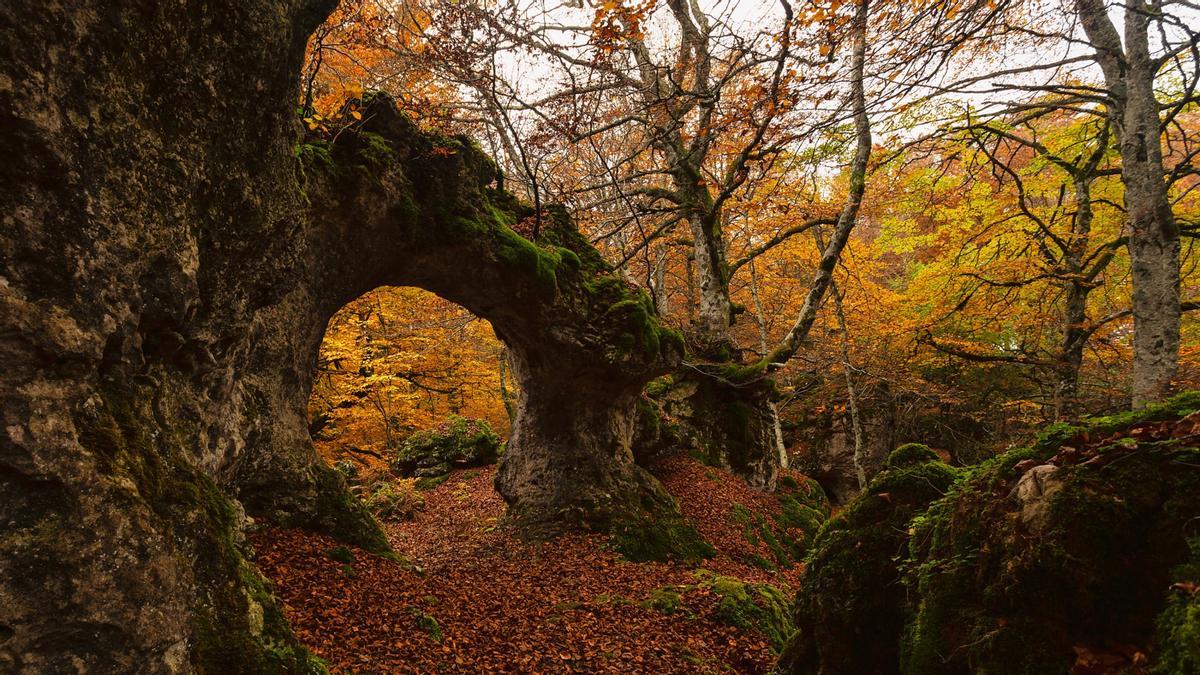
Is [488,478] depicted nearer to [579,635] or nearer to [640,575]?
[640,575]

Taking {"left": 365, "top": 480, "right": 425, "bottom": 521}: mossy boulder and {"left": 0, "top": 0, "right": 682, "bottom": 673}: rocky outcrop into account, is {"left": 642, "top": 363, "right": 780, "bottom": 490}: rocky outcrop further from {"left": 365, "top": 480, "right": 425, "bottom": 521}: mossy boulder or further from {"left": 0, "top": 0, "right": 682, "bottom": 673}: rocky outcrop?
{"left": 0, "top": 0, "right": 682, "bottom": 673}: rocky outcrop

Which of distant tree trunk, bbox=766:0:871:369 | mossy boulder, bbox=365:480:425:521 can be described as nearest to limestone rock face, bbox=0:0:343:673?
distant tree trunk, bbox=766:0:871:369

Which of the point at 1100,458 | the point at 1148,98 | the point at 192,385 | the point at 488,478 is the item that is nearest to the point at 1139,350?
the point at 1148,98

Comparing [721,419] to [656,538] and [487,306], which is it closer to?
[656,538]

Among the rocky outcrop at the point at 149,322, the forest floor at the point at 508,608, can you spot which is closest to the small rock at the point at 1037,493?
the forest floor at the point at 508,608

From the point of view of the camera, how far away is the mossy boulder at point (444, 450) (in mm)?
15562

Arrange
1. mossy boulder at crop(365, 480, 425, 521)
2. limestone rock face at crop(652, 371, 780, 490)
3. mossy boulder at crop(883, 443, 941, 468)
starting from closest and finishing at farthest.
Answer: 1. mossy boulder at crop(883, 443, 941, 468)
2. mossy boulder at crop(365, 480, 425, 521)
3. limestone rock face at crop(652, 371, 780, 490)

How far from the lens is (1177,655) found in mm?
1682

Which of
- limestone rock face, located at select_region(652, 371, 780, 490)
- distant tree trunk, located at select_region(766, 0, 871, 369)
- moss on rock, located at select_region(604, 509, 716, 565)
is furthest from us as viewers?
limestone rock face, located at select_region(652, 371, 780, 490)

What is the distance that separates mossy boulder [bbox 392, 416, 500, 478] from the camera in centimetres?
1556

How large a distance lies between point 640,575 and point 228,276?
20.8ft

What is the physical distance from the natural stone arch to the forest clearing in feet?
0.18

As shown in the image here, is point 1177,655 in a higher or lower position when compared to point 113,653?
higher

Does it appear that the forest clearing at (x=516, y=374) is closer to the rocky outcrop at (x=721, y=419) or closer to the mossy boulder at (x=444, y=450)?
the rocky outcrop at (x=721, y=419)
